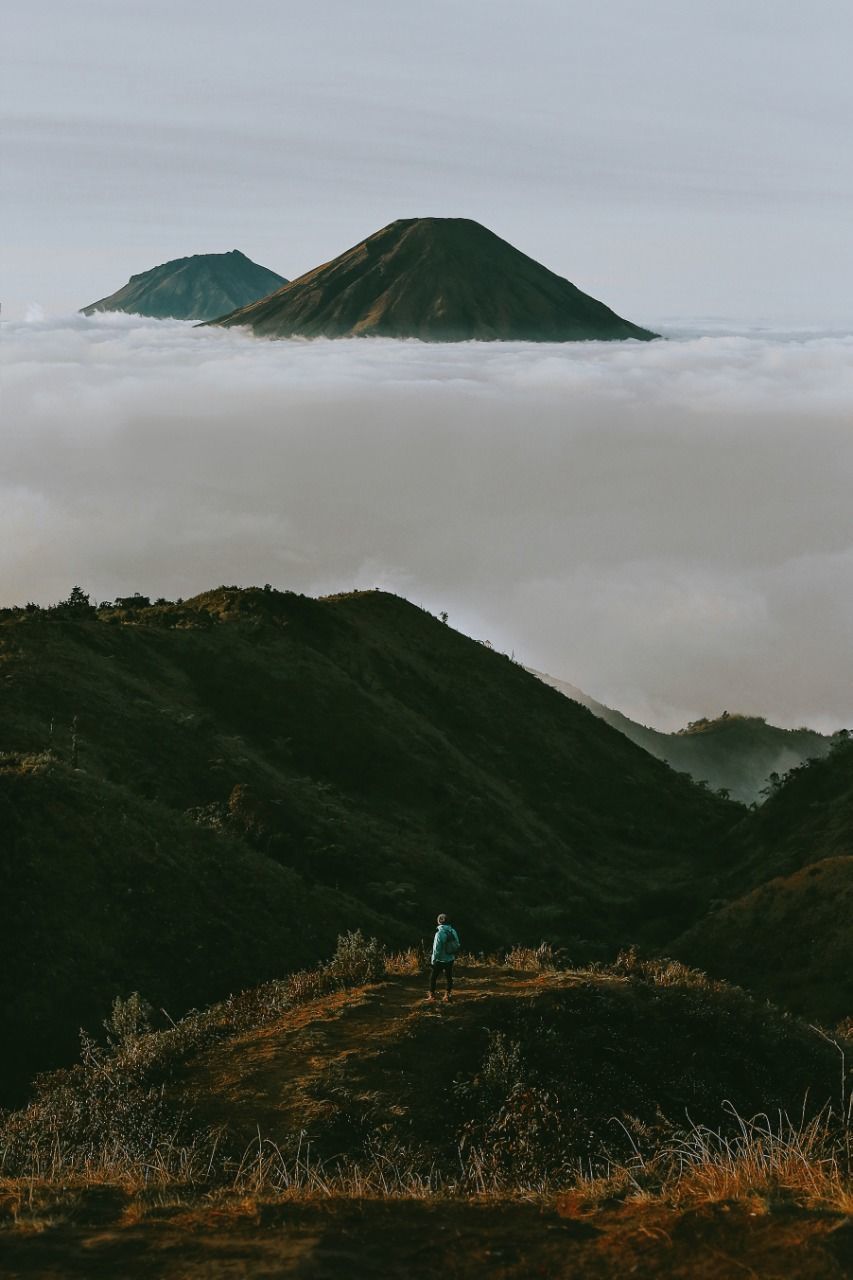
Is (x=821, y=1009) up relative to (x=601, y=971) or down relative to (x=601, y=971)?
down

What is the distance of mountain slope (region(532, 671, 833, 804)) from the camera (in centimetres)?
14450

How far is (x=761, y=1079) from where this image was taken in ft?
57.1

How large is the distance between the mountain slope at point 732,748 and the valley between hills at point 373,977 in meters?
77.1

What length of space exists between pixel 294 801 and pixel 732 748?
4655 inches

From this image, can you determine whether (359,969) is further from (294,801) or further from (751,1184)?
(294,801)

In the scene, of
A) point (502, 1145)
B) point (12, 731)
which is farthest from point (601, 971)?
point (12, 731)

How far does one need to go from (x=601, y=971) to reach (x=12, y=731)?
22.3 m

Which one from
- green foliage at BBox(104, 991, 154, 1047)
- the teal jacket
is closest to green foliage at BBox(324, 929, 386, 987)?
the teal jacket

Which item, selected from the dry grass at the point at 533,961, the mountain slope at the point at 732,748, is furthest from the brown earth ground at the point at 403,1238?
the mountain slope at the point at 732,748

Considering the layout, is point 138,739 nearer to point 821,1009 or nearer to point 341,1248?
point 821,1009

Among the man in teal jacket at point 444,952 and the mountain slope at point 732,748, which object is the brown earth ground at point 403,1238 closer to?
the man in teal jacket at point 444,952

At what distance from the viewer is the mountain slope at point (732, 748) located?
474 ft

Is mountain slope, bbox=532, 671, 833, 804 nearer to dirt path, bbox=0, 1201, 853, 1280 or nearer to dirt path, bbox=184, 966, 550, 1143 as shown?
dirt path, bbox=184, 966, 550, 1143

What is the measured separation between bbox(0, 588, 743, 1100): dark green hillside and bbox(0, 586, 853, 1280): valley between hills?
166mm
